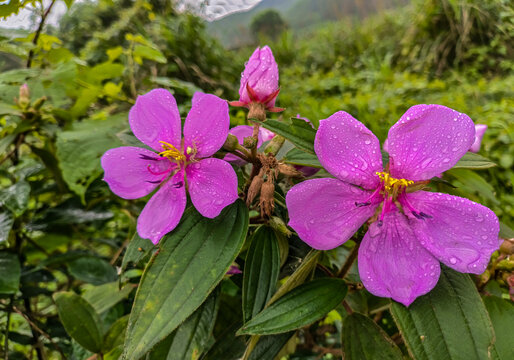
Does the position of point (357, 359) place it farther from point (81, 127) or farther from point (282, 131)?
point (81, 127)

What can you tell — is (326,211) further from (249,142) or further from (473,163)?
(473,163)

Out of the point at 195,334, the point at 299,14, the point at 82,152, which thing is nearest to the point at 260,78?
the point at 195,334

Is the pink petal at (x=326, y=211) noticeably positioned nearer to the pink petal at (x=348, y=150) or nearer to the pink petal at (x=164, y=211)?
the pink petal at (x=348, y=150)

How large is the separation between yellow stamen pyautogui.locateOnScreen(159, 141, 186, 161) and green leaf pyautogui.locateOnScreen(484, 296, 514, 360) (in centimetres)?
42

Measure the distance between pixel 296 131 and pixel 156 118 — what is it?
186 mm

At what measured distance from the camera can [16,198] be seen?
2.39ft

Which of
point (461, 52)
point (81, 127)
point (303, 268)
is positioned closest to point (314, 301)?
point (303, 268)

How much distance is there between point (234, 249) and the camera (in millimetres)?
390

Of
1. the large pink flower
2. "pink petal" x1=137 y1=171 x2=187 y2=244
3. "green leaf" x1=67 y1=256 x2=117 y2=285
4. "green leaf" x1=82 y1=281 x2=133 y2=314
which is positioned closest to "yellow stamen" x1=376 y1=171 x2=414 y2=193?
the large pink flower

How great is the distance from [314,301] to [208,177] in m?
0.19

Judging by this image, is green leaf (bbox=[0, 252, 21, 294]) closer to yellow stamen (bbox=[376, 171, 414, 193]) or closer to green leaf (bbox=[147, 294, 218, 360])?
green leaf (bbox=[147, 294, 218, 360])

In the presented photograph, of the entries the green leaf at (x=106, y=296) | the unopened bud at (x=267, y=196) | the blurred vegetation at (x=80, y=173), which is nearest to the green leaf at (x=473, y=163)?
the blurred vegetation at (x=80, y=173)

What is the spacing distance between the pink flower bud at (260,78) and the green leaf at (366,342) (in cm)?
32

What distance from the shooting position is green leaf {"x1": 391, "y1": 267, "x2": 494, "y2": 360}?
339 mm
